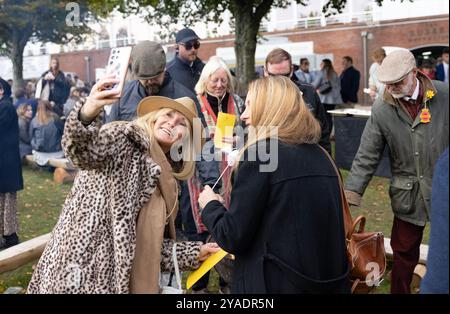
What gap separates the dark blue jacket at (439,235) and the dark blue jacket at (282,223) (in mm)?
720

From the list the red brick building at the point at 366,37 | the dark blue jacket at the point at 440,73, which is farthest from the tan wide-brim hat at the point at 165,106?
the red brick building at the point at 366,37

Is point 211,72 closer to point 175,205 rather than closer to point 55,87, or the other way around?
point 175,205

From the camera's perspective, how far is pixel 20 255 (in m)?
5.42

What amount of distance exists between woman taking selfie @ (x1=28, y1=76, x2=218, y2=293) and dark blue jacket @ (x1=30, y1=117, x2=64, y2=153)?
8.40m

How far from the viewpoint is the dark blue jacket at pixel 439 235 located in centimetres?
185

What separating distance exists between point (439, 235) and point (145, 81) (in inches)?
129

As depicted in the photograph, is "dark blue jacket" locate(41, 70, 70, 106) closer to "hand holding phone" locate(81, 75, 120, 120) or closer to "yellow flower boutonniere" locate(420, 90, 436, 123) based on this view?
"yellow flower boutonniere" locate(420, 90, 436, 123)

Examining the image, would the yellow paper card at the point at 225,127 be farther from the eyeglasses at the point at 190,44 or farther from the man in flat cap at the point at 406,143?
the eyeglasses at the point at 190,44

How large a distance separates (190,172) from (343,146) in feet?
23.9

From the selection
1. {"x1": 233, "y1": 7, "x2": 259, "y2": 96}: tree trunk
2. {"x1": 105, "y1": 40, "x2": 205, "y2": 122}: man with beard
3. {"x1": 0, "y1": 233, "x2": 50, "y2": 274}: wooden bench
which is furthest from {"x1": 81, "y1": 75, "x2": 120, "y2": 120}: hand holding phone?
{"x1": 233, "y1": 7, "x2": 259, "y2": 96}: tree trunk

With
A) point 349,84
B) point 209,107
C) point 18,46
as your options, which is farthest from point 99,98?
point 349,84

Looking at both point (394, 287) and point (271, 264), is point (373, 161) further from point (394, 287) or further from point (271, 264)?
point (271, 264)

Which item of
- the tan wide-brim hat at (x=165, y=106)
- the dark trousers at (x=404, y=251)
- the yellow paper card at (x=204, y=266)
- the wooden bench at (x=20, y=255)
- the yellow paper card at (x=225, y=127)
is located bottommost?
the wooden bench at (x=20, y=255)

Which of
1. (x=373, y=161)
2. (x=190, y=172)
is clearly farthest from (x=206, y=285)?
(x=190, y=172)
